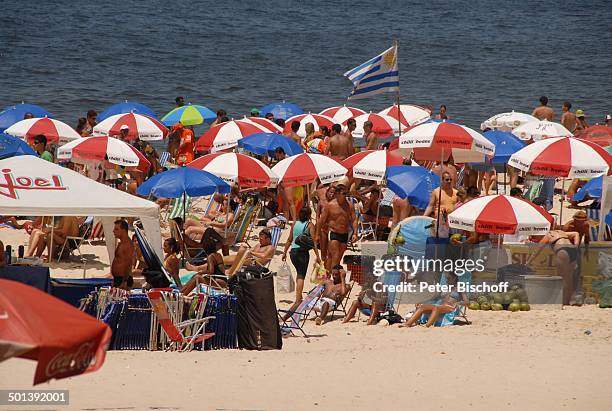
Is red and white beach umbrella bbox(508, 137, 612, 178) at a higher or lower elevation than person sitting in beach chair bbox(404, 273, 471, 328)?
higher

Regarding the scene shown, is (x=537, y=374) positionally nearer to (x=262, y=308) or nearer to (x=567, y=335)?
(x=567, y=335)

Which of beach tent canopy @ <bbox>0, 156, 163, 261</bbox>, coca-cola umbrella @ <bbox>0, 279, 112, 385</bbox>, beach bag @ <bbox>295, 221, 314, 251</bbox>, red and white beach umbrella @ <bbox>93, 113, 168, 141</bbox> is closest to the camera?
coca-cola umbrella @ <bbox>0, 279, 112, 385</bbox>

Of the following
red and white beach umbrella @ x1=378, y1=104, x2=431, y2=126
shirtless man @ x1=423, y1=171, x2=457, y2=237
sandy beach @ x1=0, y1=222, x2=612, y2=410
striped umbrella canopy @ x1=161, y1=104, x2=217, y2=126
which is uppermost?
red and white beach umbrella @ x1=378, y1=104, x2=431, y2=126

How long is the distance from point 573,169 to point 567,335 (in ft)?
10.8

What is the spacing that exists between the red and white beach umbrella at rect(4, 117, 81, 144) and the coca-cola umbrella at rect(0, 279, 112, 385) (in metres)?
12.7

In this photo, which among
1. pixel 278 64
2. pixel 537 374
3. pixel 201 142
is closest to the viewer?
pixel 537 374

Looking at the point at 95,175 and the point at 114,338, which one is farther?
the point at 95,175

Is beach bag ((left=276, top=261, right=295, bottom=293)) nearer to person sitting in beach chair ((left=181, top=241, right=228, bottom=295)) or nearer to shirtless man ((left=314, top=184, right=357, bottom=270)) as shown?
shirtless man ((left=314, top=184, right=357, bottom=270))

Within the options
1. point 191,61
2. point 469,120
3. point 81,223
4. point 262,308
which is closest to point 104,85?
point 191,61

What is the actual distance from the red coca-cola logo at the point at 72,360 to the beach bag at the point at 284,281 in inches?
296

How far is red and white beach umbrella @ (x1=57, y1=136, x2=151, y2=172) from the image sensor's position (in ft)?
51.9

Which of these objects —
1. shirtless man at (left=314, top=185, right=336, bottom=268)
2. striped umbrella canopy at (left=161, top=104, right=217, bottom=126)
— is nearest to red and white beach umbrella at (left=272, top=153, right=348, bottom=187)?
shirtless man at (left=314, top=185, right=336, bottom=268)

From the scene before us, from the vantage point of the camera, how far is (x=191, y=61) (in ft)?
161

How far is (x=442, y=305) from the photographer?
38.7 ft
